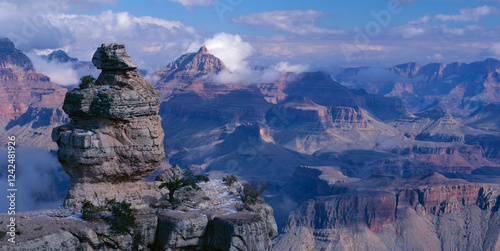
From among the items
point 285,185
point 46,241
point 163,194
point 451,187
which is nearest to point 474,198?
point 451,187

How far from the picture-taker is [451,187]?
433 ft

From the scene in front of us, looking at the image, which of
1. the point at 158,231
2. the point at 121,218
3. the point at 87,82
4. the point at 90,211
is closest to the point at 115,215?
the point at 121,218

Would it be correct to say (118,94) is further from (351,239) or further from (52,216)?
(351,239)

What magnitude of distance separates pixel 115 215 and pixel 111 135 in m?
4.97

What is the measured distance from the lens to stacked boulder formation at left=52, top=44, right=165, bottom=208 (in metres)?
27.0

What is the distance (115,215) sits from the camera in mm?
25422

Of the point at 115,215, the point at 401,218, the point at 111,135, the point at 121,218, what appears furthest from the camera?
the point at 401,218

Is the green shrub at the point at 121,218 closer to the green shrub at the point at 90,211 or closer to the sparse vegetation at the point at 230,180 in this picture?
the green shrub at the point at 90,211

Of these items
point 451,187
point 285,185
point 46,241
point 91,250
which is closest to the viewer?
point 46,241

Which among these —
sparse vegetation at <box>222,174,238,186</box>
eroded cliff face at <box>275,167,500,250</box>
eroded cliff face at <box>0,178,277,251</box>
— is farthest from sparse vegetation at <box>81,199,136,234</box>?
eroded cliff face at <box>275,167,500,250</box>

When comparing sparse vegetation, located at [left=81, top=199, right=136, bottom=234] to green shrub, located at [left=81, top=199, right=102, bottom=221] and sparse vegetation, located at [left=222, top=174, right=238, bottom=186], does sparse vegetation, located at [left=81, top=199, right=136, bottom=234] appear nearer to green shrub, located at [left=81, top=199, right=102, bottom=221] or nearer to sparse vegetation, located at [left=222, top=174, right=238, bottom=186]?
green shrub, located at [left=81, top=199, right=102, bottom=221]

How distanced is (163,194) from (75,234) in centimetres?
812

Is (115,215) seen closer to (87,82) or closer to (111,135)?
(111,135)

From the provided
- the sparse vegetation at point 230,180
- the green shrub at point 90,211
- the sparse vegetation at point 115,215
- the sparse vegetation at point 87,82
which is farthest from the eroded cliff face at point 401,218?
the green shrub at point 90,211
